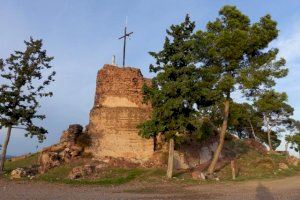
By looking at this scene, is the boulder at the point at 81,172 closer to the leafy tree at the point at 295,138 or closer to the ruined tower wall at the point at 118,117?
the ruined tower wall at the point at 118,117

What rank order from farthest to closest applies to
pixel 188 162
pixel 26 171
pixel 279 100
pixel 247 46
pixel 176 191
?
pixel 279 100, pixel 188 162, pixel 247 46, pixel 26 171, pixel 176 191

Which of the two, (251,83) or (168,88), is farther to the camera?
(251,83)

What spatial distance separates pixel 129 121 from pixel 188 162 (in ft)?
18.2

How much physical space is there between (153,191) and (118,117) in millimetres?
10364

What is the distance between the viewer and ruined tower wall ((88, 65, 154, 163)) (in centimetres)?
2742

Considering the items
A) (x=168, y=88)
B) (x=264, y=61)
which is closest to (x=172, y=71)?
(x=168, y=88)

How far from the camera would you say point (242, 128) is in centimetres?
5369

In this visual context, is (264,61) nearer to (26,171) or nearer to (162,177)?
(162,177)

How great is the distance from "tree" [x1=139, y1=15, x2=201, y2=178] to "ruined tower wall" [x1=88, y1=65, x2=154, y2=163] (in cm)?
360

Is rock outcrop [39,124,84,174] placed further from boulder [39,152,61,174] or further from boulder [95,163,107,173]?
boulder [95,163,107,173]

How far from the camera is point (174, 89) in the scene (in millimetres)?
22953

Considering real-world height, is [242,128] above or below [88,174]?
above

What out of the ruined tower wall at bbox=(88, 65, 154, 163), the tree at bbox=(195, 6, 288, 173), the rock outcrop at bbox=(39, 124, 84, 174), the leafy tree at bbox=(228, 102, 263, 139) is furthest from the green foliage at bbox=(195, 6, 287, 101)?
the leafy tree at bbox=(228, 102, 263, 139)

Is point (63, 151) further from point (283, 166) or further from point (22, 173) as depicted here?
point (283, 166)
